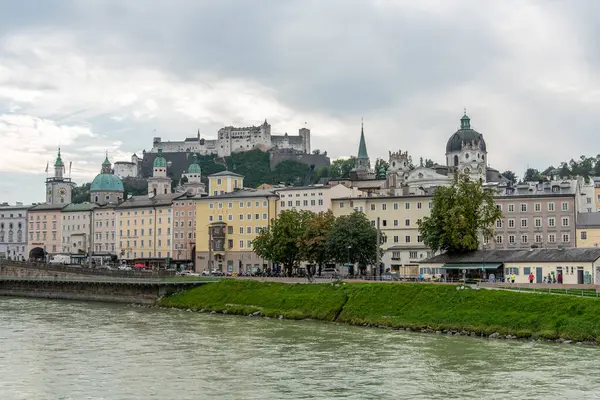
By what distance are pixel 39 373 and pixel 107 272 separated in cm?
5389

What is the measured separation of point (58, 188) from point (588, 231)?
118674mm

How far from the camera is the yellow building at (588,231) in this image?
88.6 m

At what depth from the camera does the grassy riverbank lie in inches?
1992

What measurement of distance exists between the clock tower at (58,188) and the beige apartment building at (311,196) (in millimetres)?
77597

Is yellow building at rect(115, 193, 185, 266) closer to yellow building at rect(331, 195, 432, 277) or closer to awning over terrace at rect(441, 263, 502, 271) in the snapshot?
yellow building at rect(331, 195, 432, 277)

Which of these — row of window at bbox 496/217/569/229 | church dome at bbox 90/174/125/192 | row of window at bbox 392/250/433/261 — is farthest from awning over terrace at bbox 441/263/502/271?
church dome at bbox 90/174/125/192

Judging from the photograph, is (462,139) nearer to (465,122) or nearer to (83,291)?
(465,122)

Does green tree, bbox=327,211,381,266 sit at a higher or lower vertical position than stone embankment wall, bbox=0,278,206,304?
higher

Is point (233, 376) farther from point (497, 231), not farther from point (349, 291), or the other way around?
point (497, 231)

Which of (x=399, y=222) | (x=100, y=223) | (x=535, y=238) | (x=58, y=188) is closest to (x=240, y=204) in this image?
(x=399, y=222)

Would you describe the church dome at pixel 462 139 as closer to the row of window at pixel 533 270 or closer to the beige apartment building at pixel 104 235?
the beige apartment building at pixel 104 235

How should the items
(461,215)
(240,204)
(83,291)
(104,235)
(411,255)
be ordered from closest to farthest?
(461,215) → (83,291) → (411,255) → (240,204) → (104,235)

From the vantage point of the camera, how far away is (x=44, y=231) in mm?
151750

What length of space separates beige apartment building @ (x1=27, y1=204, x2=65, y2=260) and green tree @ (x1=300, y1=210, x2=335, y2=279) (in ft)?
240
